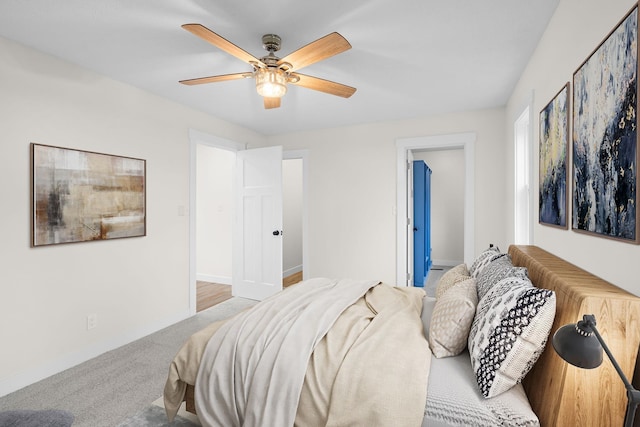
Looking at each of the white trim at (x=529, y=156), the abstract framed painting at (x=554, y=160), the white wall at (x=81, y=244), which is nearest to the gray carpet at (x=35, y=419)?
the white wall at (x=81, y=244)

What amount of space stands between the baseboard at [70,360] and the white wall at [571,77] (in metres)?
3.47

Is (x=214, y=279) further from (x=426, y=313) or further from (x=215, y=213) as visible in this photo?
(x=426, y=313)

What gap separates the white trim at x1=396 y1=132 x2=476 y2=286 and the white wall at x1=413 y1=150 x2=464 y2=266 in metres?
2.50

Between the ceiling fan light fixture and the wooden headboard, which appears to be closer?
the wooden headboard

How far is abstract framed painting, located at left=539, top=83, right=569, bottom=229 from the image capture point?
5.61 feet

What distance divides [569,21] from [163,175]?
343 cm

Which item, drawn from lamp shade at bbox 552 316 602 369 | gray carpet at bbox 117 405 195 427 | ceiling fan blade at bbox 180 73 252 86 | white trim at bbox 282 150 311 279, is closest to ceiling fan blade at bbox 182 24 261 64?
ceiling fan blade at bbox 180 73 252 86

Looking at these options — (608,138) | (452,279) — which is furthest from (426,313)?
(608,138)

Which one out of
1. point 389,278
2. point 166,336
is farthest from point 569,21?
point 166,336

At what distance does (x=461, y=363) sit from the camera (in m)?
1.45

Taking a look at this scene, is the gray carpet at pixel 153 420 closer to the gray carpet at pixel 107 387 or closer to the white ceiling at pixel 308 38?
the gray carpet at pixel 107 387

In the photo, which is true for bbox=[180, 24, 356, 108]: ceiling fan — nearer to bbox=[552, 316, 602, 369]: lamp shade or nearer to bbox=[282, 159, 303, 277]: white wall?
bbox=[552, 316, 602, 369]: lamp shade

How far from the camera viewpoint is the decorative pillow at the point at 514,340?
1.18 meters

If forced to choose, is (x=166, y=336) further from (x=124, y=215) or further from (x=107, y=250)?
(x=124, y=215)
